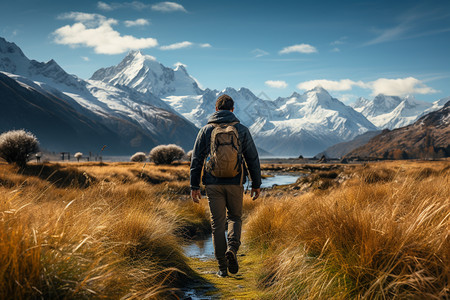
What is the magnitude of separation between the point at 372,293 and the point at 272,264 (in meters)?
2.53

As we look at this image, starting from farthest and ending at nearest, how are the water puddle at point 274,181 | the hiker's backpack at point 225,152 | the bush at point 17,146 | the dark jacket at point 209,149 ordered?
1. the water puddle at point 274,181
2. the bush at point 17,146
3. the dark jacket at point 209,149
4. the hiker's backpack at point 225,152

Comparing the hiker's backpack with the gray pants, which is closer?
the hiker's backpack

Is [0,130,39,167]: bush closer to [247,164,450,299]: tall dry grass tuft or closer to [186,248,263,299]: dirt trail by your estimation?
[186,248,263,299]: dirt trail

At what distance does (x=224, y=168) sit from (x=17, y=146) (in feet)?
62.8

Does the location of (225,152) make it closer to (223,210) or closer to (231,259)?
(223,210)

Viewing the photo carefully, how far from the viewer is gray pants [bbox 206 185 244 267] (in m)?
5.31

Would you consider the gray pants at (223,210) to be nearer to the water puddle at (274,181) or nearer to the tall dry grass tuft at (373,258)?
the tall dry grass tuft at (373,258)

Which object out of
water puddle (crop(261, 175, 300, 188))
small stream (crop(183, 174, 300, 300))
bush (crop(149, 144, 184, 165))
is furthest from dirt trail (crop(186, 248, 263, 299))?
bush (crop(149, 144, 184, 165))

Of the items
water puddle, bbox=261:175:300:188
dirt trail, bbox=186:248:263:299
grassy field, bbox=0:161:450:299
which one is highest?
grassy field, bbox=0:161:450:299

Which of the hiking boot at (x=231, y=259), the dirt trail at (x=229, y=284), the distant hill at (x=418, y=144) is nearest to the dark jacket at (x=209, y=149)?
the hiking boot at (x=231, y=259)

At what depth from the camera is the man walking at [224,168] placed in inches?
202

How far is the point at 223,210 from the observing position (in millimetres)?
5488

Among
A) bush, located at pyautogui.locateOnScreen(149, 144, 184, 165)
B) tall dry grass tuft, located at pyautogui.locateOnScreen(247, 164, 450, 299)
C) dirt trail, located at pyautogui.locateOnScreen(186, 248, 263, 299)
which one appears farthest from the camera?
bush, located at pyautogui.locateOnScreen(149, 144, 184, 165)

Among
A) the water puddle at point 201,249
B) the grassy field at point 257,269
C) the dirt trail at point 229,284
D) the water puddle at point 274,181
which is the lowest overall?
the water puddle at point 274,181
